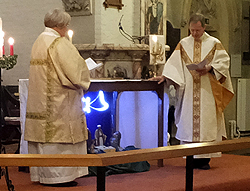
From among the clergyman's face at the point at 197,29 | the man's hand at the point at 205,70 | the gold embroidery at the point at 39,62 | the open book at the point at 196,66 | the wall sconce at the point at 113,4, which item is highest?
the wall sconce at the point at 113,4

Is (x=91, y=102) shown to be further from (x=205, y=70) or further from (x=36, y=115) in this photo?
(x=36, y=115)

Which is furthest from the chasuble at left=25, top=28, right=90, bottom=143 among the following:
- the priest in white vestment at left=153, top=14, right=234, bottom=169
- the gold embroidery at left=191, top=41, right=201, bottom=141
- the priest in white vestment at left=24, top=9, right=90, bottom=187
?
the gold embroidery at left=191, top=41, right=201, bottom=141

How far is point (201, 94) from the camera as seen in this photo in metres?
4.73

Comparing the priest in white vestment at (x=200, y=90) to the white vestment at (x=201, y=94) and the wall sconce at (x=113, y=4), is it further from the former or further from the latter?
the wall sconce at (x=113, y=4)

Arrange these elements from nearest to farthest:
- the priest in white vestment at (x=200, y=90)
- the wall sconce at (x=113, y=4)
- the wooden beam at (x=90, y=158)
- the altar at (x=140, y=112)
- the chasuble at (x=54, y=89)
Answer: the wooden beam at (x=90, y=158), the chasuble at (x=54, y=89), the altar at (x=140, y=112), the priest in white vestment at (x=200, y=90), the wall sconce at (x=113, y=4)

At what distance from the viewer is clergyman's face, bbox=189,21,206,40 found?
184 inches

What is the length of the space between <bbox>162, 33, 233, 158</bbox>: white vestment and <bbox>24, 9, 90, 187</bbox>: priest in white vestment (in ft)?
4.46

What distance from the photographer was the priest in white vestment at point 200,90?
4707 millimetres

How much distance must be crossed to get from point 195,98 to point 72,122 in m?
1.57

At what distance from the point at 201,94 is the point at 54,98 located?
1.75 m

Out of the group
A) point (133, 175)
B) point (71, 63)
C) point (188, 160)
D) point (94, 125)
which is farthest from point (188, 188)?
point (94, 125)

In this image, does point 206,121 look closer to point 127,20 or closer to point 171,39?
point 127,20

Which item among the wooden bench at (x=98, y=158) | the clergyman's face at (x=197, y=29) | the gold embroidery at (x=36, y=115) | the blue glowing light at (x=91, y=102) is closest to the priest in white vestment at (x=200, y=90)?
the clergyman's face at (x=197, y=29)

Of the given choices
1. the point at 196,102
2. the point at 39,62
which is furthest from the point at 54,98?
the point at 196,102
